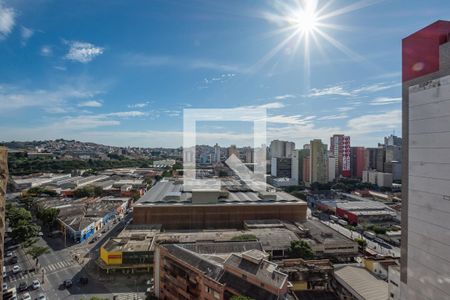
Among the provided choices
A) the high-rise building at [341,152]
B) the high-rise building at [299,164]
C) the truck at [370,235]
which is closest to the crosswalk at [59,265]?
the truck at [370,235]

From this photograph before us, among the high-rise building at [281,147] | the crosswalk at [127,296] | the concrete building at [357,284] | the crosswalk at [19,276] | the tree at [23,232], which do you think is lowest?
the crosswalk at [127,296]

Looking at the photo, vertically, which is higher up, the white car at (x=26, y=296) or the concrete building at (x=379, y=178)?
the concrete building at (x=379, y=178)

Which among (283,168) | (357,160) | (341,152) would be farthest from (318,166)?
(357,160)

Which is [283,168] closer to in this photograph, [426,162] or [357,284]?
[357,284]

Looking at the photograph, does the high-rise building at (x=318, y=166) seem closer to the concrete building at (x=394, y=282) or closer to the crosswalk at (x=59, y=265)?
the concrete building at (x=394, y=282)

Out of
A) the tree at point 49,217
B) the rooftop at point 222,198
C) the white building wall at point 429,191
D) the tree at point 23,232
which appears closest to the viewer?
the white building wall at point 429,191

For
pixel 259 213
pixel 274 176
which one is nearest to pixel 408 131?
pixel 259 213

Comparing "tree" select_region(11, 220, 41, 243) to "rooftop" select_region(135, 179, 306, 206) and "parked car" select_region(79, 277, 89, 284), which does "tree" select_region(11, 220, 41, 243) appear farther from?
"parked car" select_region(79, 277, 89, 284)

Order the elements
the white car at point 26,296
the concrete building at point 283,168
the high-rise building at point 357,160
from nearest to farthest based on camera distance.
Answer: the white car at point 26,296 → the high-rise building at point 357,160 → the concrete building at point 283,168
